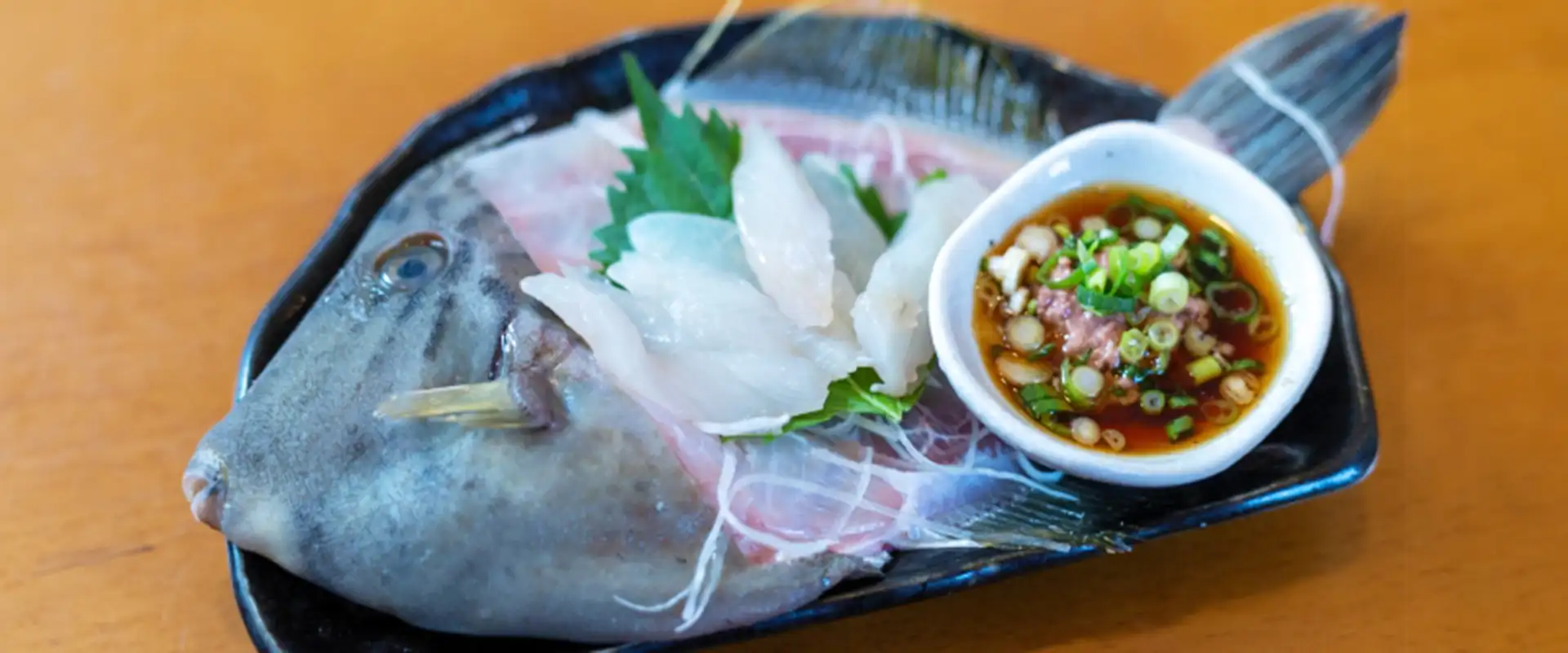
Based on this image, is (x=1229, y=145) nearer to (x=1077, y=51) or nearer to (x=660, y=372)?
(x=1077, y=51)

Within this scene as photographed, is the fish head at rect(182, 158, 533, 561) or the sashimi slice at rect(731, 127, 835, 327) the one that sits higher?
the sashimi slice at rect(731, 127, 835, 327)

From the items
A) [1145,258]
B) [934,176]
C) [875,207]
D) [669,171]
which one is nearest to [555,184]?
[669,171]

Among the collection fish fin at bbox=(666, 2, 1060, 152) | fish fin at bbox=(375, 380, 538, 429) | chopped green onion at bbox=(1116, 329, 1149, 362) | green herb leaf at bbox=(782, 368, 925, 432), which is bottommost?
green herb leaf at bbox=(782, 368, 925, 432)

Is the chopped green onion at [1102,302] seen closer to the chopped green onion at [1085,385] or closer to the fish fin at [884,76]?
the chopped green onion at [1085,385]

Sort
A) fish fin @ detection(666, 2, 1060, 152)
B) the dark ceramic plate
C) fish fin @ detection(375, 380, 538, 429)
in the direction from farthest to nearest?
fish fin @ detection(666, 2, 1060, 152) → the dark ceramic plate → fish fin @ detection(375, 380, 538, 429)

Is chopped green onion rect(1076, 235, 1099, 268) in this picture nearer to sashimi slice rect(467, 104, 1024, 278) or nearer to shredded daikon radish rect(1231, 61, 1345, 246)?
sashimi slice rect(467, 104, 1024, 278)

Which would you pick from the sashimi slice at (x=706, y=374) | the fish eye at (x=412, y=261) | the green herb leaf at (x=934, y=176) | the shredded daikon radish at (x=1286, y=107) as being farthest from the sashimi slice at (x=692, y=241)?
the shredded daikon radish at (x=1286, y=107)

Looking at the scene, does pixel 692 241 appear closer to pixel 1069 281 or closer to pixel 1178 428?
pixel 1069 281

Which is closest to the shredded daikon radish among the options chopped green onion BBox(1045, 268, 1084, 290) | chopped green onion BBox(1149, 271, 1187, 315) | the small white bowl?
the small white bowl
